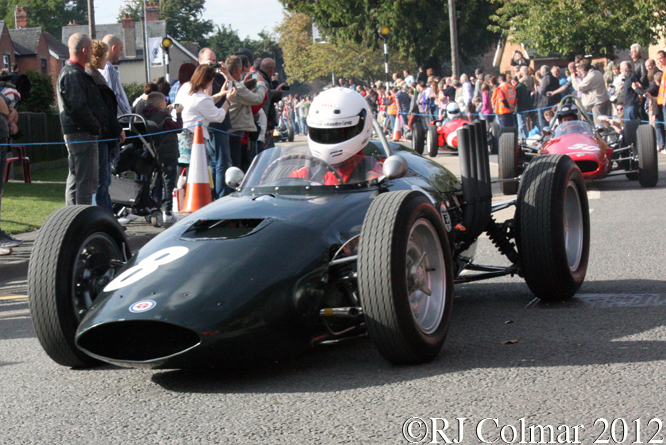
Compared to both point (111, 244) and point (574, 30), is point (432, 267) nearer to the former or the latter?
point (111, 244)

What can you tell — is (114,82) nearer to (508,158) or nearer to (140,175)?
(140,175)

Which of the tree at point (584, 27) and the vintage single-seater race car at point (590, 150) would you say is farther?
the tree at point (584, 27)

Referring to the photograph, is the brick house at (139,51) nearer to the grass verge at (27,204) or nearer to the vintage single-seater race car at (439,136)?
the vintage single-seater race car at (439,136)

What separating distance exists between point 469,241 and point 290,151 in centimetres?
151

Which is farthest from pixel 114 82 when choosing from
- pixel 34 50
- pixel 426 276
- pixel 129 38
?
pixel 129 38

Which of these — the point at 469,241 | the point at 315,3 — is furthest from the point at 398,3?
the point at 469,241

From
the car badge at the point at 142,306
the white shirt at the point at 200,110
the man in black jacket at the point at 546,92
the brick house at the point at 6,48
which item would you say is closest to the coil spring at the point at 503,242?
the car badge at the point at 142,306

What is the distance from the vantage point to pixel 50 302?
14.7ft

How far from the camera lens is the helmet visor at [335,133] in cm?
571

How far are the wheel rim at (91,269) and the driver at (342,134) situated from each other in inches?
47.6

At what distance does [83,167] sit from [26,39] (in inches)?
2664

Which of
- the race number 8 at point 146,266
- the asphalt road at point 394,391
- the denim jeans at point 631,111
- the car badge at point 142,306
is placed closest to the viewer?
the asphalt road at point 394,391

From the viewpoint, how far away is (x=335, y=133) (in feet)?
18.8

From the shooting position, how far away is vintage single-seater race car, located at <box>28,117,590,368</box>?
164 inches
